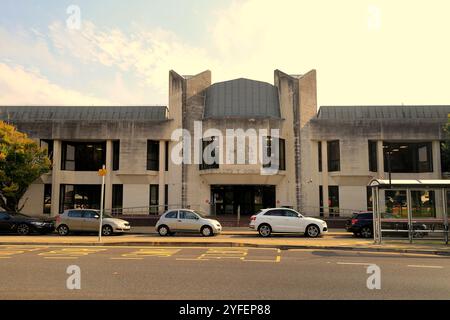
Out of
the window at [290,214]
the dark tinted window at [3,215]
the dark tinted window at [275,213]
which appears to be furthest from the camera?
the dark tinted window at [3,215]

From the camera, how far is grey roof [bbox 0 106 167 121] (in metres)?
32.0

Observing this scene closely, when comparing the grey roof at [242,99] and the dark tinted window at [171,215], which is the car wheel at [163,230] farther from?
the grey roof at [242,99]

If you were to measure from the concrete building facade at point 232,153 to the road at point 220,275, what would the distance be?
51.1 feet

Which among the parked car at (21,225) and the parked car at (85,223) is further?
the parked car at (21,225)

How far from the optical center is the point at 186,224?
19062 mm

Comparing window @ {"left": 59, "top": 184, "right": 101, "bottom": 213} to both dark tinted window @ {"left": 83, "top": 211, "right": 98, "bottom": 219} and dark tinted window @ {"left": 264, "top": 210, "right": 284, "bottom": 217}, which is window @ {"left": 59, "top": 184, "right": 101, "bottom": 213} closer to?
dark tinted window @ {"left": 83, "top": 211, "right": 98, "bottom": 219}

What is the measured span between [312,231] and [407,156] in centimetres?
1777

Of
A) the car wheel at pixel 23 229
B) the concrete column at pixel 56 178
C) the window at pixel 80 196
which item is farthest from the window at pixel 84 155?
the car wheel at pixel 23 229

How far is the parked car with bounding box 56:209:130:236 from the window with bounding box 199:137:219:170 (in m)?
9.31

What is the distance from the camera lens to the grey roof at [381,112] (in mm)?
31438
